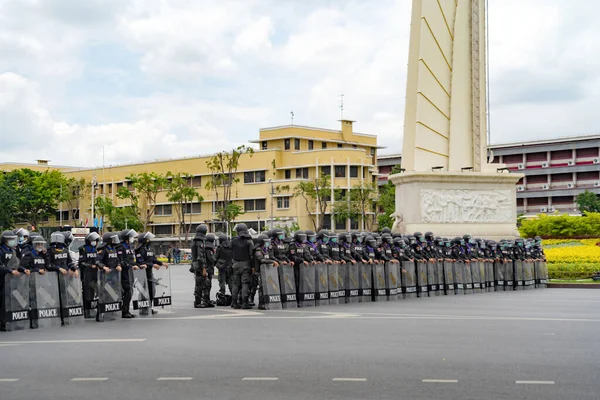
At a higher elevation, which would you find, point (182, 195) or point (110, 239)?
point (182, 195)

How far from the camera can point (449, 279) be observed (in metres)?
26.4

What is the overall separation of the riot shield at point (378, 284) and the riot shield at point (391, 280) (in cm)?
20

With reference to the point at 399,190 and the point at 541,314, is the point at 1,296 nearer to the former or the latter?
the point at 541,314

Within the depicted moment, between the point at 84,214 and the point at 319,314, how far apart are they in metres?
86.8

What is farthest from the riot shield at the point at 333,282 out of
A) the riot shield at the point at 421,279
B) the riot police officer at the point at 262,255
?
the riot shield at the point at 421,279

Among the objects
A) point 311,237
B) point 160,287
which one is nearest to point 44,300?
point 160,287

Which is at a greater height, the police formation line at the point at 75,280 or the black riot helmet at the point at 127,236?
the black riot helmet at the point at 127,236

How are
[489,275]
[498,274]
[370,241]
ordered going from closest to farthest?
[370,241]
[489,275]
[498,274]

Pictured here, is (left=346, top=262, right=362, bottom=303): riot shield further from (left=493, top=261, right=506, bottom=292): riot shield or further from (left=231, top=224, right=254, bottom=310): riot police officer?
(left=493, top=261, right=506, bottom=292): riot shield

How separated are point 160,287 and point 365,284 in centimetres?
599

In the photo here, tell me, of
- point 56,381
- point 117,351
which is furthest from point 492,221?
point 56,381

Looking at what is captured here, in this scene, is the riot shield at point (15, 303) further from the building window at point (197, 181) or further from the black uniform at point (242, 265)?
the building window at point (197, 181)

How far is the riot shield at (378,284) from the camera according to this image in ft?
75.2

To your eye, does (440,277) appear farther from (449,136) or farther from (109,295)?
(449,136)
